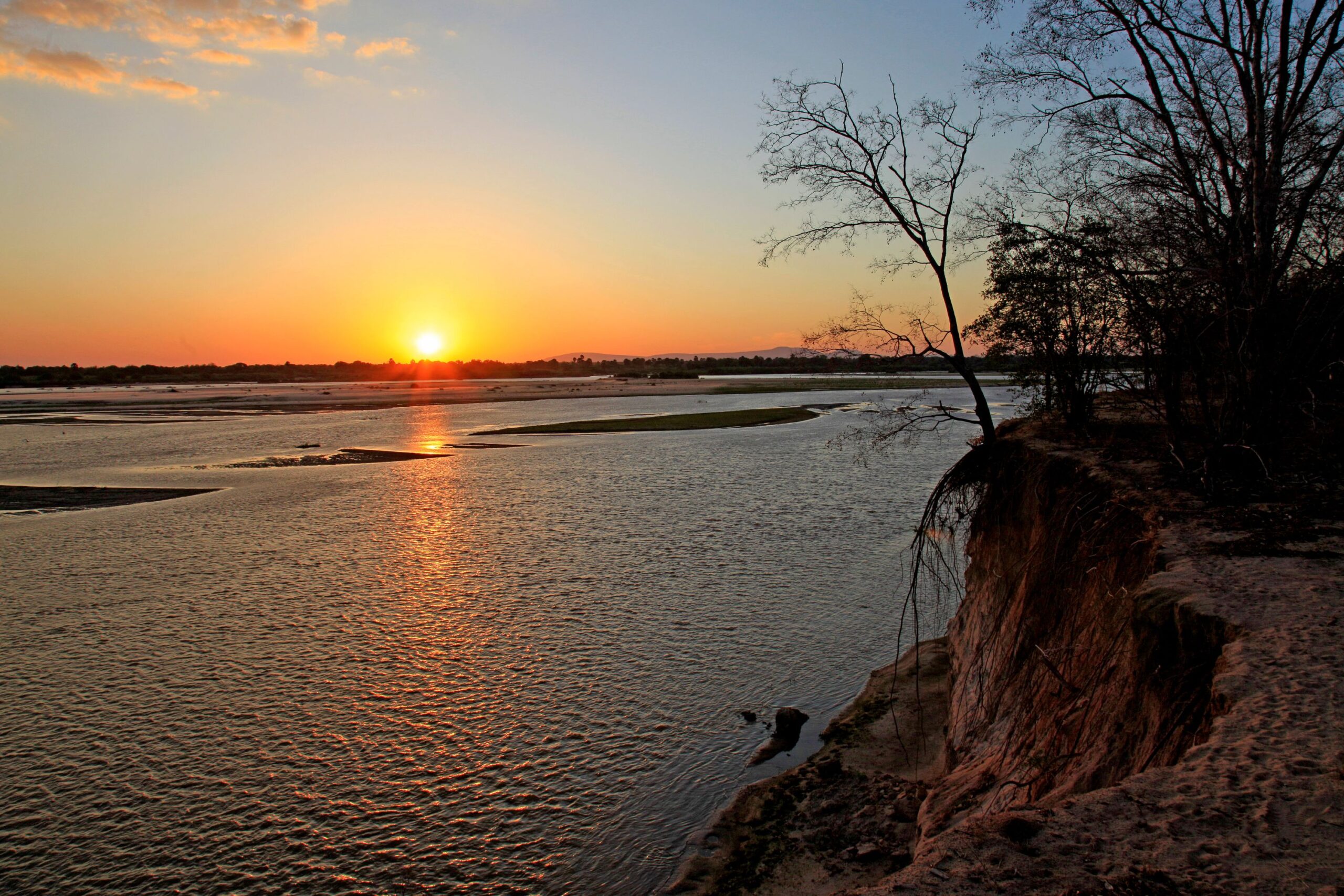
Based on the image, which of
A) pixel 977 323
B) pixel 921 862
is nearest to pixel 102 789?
pixel 921 862

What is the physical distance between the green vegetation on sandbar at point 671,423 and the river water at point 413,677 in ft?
65.0

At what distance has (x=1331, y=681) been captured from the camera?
14.8ft

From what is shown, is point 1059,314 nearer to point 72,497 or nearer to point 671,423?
point 72,497

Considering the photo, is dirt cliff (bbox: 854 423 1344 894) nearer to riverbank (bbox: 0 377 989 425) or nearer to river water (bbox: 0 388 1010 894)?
river water (bbox: 0 388 1010 894)

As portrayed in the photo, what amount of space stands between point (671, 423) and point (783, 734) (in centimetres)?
3702

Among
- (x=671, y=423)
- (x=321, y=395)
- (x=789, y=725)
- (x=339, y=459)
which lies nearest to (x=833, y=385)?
(x=671, y=423)

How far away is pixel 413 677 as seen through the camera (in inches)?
399

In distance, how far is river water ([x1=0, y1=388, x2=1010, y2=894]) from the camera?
21.8 feet

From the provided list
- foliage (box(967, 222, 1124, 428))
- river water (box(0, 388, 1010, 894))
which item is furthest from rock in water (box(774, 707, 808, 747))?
foliage (box(967, 222, 1124, 428))

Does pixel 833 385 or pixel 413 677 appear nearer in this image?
pixel 413 677

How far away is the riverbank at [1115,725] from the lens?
359 cm

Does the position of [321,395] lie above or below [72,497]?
above

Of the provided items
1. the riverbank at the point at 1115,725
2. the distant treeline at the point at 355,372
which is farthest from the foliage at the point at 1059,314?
the distant treeline at the point at 355,372

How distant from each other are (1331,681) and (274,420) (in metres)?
55.4
